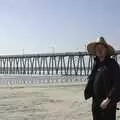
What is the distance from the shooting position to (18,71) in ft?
216

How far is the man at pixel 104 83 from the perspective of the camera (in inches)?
141

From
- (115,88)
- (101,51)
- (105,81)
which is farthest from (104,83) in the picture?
(101,51)

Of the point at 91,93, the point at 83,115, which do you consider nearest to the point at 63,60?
the point at 83,115

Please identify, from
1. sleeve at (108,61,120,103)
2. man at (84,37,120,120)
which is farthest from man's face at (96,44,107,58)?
sleeve at (108,61,120,103)

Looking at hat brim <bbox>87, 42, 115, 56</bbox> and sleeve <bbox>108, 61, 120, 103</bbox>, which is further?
hat brim <bbox>87, 42, 115, 56</bbox>

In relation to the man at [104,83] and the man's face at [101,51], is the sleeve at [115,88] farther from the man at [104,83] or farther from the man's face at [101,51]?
the man's face at [101,51]

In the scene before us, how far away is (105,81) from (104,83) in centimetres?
2

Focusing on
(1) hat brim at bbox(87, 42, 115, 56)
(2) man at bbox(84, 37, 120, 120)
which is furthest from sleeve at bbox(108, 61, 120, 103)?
(1) hat brim at bbox(87, 42, 115, 56)

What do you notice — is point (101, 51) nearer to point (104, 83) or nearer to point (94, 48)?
point (94, 48)

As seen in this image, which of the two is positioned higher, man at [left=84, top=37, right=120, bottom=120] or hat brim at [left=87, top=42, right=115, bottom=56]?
hat brim at [left=87, top=42, right=115, bottom=56]

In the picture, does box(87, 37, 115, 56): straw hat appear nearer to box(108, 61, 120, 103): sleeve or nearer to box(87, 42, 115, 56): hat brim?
box(87, 42, 115, 56): hat brim

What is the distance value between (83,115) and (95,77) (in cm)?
431

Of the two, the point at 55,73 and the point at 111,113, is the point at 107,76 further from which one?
the point at 55,73

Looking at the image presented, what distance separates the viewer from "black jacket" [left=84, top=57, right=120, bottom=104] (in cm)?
356
